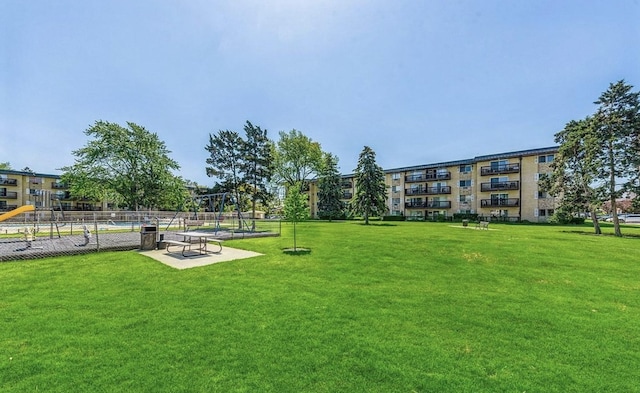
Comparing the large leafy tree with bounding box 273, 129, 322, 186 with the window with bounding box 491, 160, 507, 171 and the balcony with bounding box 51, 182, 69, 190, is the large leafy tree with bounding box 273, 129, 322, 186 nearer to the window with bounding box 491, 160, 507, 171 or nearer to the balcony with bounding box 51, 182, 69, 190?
the window with bounding box 491, 160, 507, 171

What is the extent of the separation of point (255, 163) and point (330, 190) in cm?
1634

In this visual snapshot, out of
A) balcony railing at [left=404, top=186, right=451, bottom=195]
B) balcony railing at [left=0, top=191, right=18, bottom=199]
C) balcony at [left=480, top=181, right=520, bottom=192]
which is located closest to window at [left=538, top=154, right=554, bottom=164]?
balcony at [left=480, top=181, right=520, bottom=192]

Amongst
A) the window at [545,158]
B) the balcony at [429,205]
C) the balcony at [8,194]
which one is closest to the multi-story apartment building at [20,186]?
the balcony at [8,194]

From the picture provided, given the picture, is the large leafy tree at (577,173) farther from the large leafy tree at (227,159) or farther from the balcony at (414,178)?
the large leafy tree at (227,159)

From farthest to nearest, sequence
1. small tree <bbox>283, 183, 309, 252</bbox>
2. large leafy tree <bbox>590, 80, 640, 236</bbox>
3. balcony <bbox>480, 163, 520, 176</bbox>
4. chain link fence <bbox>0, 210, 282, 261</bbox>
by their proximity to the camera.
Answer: balcony <bbox>480, 163, 520, 176</bbox>
large leafy tree <bbox>590, 80, 640, 236</bbox>
small tree <bbox>283, 183, 309, 252</bbox>
chain link fence <bbox>0, 210, 282, 261</bbox>

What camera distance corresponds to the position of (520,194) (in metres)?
46.2

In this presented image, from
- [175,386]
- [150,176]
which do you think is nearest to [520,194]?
Answer: [175,386]

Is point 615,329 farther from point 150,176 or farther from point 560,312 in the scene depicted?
point 150,176

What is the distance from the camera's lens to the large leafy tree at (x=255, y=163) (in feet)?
164

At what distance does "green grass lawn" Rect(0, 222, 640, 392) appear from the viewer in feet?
11.9

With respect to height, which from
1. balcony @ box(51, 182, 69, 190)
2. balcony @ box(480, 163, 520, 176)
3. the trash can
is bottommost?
the trash can

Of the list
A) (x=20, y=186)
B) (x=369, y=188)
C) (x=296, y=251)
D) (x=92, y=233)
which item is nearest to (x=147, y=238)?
(x=296, y=251)

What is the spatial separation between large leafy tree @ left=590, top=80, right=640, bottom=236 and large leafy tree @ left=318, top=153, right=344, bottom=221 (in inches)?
1517

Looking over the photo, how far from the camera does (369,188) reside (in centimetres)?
4219
